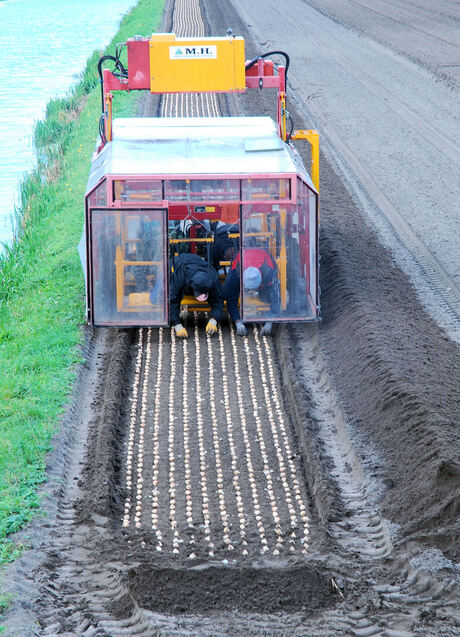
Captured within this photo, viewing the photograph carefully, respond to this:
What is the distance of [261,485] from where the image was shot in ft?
25.6

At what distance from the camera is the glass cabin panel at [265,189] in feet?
34.3

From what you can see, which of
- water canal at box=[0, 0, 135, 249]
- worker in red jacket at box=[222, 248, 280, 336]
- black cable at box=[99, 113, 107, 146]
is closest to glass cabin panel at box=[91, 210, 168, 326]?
worker in red jacket at box=[222, 248, 280, 336]

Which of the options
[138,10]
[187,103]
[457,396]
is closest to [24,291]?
[457,396]

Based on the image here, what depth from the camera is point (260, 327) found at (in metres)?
11.1

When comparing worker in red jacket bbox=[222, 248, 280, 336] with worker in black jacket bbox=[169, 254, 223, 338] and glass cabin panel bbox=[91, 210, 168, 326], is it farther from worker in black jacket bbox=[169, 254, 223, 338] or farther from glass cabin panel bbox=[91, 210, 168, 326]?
glass cabin panel bbox=[91, 210, 168, 326]

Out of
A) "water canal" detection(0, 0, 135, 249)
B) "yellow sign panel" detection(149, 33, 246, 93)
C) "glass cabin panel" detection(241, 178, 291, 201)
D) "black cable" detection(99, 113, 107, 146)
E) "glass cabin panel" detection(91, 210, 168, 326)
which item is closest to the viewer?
"glass cabin panel" detection(91, 210, 168, 326)

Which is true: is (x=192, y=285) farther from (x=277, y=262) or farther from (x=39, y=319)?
(x=39, y=319)

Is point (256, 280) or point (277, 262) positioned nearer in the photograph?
point (256, 280)

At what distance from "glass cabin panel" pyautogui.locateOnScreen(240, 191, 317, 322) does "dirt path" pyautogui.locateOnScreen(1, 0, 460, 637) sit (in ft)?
1.20

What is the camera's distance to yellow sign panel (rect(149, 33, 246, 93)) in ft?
37.4

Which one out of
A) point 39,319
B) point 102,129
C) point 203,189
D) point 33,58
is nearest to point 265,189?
point 203,189

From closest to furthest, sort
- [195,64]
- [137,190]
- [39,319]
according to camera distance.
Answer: [137,190] < [39,319] < [195,64]

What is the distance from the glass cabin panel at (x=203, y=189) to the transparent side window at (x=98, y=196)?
0.76 metres

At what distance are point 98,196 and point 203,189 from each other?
1.30 metres
